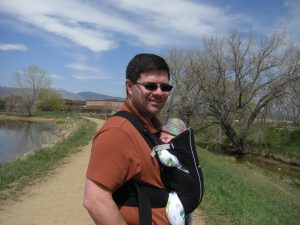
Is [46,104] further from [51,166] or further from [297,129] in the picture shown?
[51,166]

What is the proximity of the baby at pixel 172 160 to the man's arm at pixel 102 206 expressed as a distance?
0.36 meters

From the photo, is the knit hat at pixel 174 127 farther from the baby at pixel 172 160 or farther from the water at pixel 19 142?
the water at pixel 19 142

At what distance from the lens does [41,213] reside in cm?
739

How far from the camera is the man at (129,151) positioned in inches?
86.3

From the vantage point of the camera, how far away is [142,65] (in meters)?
2.52

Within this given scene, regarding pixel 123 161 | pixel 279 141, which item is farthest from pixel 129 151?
pixel 279 141

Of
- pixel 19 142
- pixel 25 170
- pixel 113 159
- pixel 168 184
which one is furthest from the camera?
pixel 19 142

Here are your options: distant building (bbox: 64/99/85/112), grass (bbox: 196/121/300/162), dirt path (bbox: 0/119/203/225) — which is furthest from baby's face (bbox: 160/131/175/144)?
distant building (bbox: 64/99/85/112)

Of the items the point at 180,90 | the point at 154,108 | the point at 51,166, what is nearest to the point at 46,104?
the point at 180,90

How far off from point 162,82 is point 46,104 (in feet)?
364

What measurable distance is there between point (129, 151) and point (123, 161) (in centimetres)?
7

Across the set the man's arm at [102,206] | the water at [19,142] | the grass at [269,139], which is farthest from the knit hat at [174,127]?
the grass at [269,139]

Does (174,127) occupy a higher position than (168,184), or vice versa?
(174,127)

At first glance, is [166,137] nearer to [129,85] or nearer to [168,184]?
[168,184]
